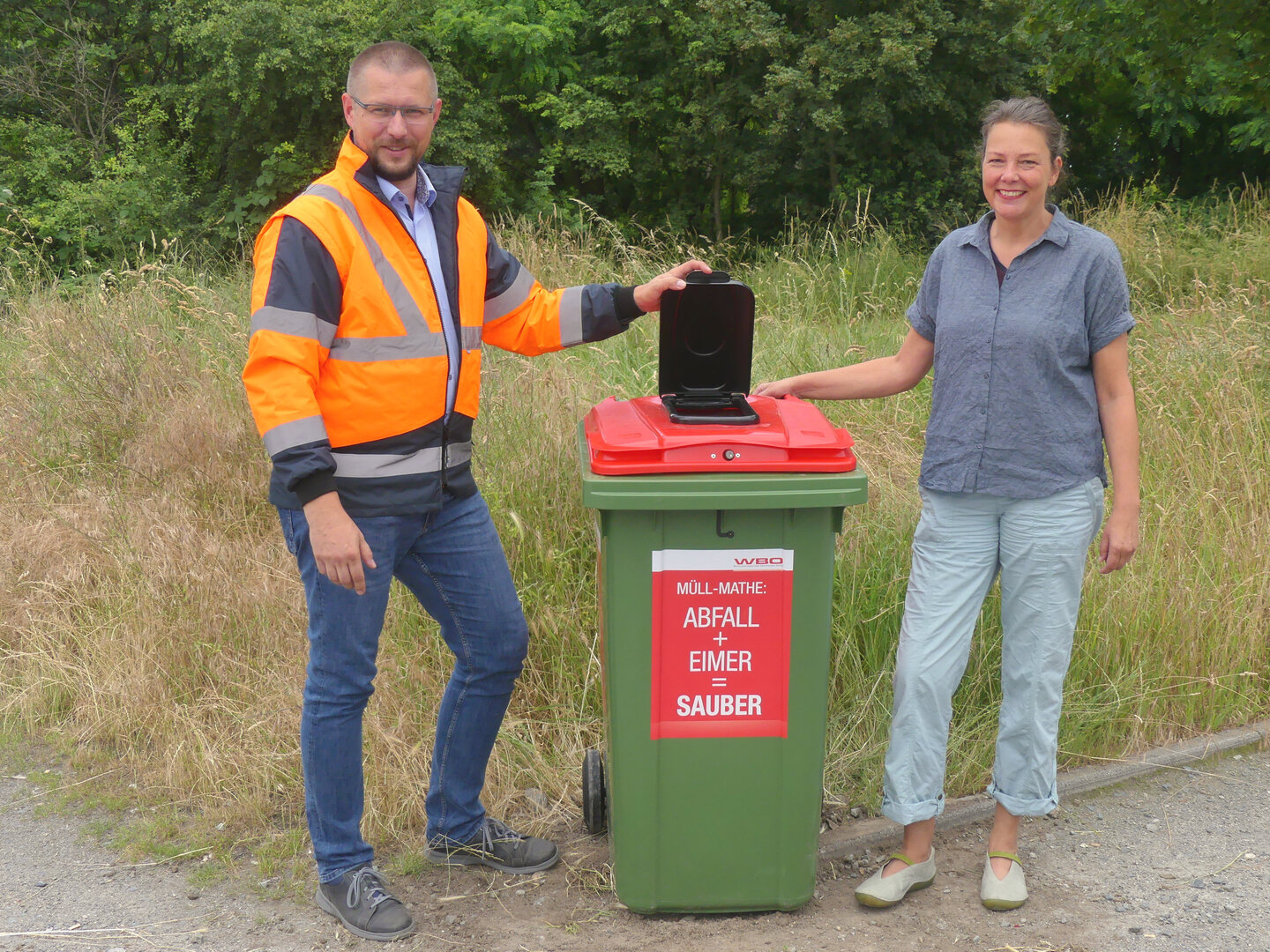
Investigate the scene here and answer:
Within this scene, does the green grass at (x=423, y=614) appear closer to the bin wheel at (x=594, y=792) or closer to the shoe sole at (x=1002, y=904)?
the bin wheel at (x=594, y=792)

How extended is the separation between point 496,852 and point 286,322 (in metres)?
1.65

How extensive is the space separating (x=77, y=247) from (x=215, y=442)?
23.9ft

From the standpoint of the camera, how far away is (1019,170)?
2.66 metres

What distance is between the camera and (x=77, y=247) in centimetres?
1121

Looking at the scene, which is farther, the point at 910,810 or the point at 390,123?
the point at 910,810

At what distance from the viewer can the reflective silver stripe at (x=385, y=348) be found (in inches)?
101

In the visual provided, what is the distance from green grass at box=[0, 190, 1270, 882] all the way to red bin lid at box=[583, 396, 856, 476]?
1.32 m

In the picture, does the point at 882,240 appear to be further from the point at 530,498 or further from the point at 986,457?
the point at 986,457

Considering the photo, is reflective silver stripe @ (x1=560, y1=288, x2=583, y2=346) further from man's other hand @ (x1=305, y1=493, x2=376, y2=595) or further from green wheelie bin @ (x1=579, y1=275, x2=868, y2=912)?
man's other hand @ (x1=305, y1=493, x2=376, y2=595)

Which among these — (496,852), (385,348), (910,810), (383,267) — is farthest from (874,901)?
(383,267)

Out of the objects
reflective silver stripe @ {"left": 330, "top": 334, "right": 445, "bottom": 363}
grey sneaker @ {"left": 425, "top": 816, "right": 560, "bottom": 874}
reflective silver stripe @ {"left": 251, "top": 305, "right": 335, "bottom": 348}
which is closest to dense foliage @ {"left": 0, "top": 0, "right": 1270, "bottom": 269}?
reflective silver stripe @ {"left": 330, "top": 334, "right": 445, "bottom": 363}

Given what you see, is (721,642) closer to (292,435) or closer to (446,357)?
(446,357)

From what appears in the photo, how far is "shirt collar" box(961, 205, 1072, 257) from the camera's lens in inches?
106

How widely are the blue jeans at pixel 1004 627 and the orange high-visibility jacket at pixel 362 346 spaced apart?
122 cm
